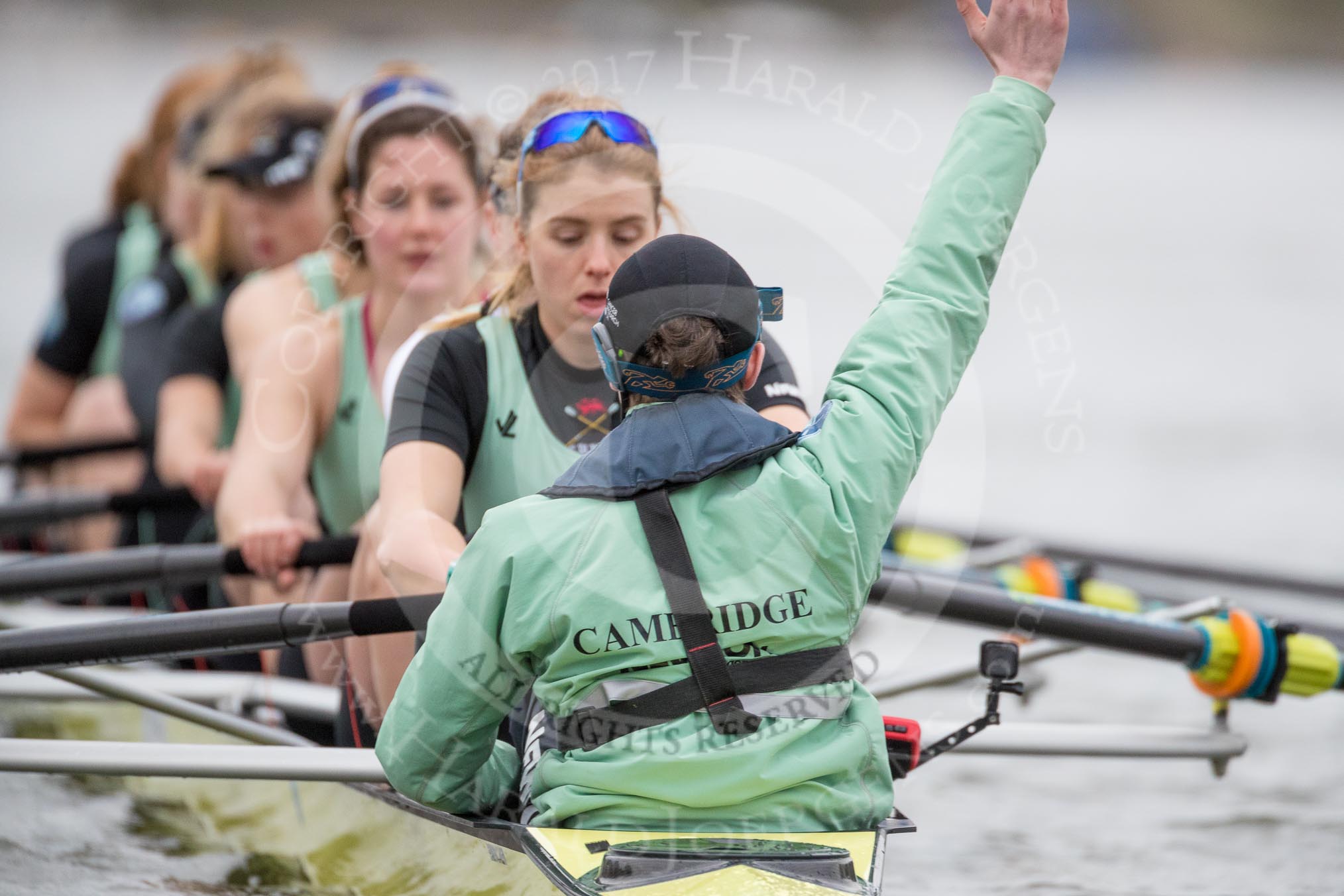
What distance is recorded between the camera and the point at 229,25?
93.0 feet

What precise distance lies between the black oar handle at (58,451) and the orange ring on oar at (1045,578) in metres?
3.23

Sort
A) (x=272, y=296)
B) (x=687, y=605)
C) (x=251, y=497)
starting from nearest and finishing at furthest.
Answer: (x=687, y=605), (x=251, y=497), (x=272, y=296)

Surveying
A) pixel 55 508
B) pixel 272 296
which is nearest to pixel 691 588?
pixel 272 296

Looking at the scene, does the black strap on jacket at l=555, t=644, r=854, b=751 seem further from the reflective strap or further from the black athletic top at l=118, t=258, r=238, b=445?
the black athletic top at l=118, t=258, r=238, b=445

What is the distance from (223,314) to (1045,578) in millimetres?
2523

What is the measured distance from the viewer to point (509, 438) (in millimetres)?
2838

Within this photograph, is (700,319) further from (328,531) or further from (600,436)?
(328,531)

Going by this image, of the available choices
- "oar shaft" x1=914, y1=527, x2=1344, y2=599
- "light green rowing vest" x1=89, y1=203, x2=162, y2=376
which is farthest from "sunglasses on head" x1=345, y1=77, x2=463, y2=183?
"light green rowing vest" x1=89, y1=203, x2=162, y2=376

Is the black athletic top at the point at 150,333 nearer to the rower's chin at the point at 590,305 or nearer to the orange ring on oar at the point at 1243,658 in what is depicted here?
the rower's chin at the point at 590,305

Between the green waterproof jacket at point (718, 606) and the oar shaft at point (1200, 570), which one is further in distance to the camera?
the oar shaft at point (1200, 570)

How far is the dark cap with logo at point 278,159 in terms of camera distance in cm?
473

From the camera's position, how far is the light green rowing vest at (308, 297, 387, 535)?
3.72 m

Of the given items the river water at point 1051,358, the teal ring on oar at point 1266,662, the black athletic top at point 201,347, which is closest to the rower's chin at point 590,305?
the river water at point 1051,358

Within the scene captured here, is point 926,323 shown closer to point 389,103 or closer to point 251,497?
point 389,103
